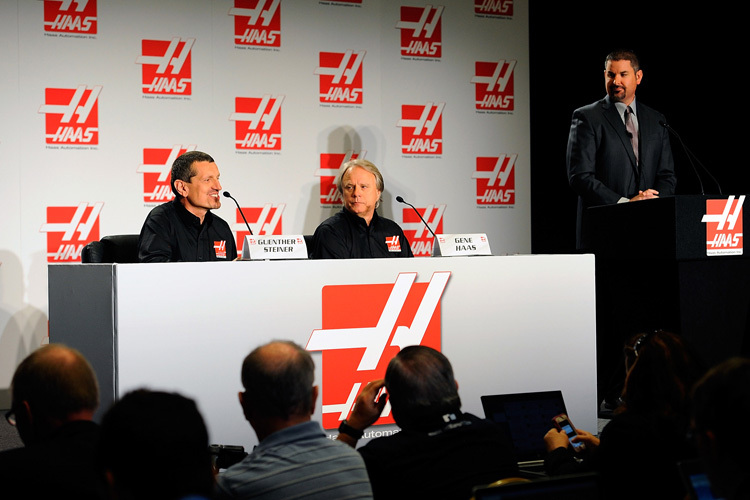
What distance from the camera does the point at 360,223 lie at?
15.5ft

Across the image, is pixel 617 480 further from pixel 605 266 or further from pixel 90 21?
pixel 90 21

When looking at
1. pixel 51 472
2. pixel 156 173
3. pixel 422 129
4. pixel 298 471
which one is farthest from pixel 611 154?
pixel 51 472

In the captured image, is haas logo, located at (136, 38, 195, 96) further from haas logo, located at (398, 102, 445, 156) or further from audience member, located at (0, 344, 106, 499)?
audience member, located at (0, 344, 106, 499)

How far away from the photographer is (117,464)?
3.81 feet

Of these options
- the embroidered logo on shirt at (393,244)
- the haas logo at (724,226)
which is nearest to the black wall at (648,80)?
the haas logo at (724,226)

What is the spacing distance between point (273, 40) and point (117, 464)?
16.4ft

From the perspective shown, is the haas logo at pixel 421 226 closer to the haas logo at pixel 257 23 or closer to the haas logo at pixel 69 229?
the haas logo at pixel 257 23

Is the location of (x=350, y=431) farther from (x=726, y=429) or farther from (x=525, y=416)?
(x=726, y=429)

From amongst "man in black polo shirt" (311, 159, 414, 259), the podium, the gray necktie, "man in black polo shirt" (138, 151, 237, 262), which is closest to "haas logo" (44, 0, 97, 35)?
"man in black polo shirt" (138, 151, 237, 262)

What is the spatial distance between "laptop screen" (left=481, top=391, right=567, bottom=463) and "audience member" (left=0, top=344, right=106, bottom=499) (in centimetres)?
140

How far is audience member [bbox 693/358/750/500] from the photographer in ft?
4.04

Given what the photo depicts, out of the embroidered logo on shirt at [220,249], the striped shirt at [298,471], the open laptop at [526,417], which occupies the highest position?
the embroidered logo on shirt at [220,249]

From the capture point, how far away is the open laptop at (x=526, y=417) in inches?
106

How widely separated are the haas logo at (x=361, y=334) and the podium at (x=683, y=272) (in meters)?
1.23
